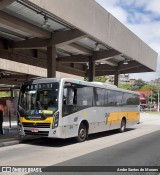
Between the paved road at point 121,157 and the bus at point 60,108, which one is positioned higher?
the bus at point 60,108

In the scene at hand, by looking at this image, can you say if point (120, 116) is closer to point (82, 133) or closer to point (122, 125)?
point (122, 125)

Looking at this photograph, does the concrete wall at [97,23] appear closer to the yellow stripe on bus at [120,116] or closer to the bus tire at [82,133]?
the yellow stripe on bus at [120,116]

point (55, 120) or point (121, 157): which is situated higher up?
point (55, 120)

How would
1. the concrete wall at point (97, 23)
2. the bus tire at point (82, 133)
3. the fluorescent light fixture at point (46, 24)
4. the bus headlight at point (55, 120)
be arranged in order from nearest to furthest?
the bus headlight at point (55, 120)
the bus tire at point (82, 133)
the concrete wall at point (97, 23)
the fluorescent light fixture at point (46, 24)

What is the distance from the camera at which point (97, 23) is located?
20625mm

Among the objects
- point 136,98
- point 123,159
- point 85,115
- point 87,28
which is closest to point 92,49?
point 136,98

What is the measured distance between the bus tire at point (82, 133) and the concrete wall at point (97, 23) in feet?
16.3

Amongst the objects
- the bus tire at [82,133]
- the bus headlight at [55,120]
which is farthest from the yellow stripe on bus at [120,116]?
the bus headlight at [55,120]

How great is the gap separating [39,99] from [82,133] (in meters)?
2.72

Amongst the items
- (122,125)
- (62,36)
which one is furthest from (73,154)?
(122,125)

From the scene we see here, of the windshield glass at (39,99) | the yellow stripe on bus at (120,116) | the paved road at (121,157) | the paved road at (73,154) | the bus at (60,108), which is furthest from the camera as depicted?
the yellow stripe on bus at (120,116)

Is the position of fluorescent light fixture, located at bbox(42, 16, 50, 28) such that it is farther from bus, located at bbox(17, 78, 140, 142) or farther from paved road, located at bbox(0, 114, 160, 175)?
paved road, located at bbox(0, 114, 160, 175)

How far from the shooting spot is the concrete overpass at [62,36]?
53.3 feet

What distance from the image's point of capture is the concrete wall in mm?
16219
